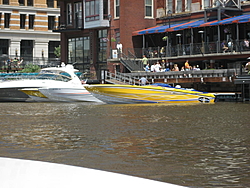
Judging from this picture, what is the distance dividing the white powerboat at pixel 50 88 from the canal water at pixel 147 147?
16.0 m

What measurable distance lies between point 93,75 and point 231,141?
4323 cm

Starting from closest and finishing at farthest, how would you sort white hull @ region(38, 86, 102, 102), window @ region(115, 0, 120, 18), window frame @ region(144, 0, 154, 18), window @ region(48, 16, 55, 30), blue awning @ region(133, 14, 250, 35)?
white hull @ region(38, 86, 102, 102) < blue awning @ region(133, 14, 250, 35) < window @ region(115, 0, 120, 18) < window frame @ region(144, 0, 154, 18) < window @ region(48, 16, 55, 30)

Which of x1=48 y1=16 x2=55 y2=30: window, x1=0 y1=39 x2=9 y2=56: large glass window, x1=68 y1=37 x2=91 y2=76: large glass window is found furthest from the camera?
x1=48 y1=16 x2=55 y2=30: window

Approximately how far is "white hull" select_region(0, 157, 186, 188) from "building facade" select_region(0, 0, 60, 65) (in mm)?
68375

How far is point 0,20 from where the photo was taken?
7338cm

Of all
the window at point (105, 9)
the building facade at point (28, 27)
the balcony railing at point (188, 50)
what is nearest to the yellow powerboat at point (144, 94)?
the balcony railing at point (188, 50)

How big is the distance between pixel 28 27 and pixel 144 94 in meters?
44.6

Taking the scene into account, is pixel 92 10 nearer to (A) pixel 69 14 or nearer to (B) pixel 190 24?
(A) pixel 69 14

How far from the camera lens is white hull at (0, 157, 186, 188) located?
16.5ft

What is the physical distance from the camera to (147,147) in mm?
13023

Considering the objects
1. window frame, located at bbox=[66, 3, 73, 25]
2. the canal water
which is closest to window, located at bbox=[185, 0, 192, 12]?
window frame, located at bbox=[66, 3, 73, 25]

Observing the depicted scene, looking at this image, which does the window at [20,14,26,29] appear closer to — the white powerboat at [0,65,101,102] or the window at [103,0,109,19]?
the window at [103,0,109,19]

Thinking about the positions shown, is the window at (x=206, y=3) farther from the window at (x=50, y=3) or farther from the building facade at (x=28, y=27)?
the window at (x=50, y=3)

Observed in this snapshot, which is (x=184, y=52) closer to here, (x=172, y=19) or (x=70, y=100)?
(x=172, y=19)
